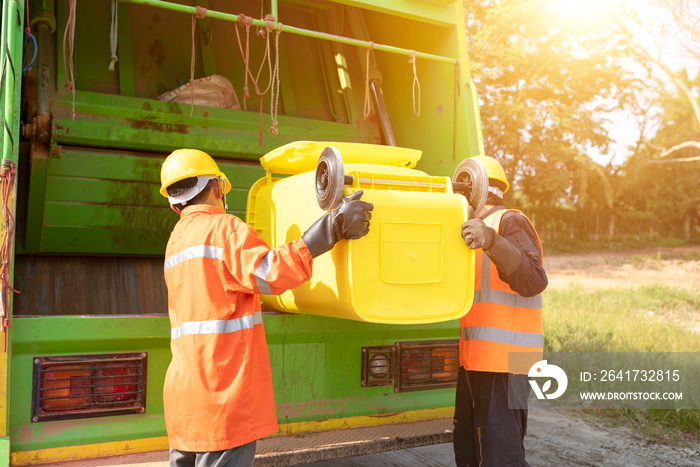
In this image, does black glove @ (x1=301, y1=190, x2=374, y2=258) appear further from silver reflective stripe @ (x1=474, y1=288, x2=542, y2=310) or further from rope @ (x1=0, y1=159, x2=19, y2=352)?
rope @ (x1=0, y1=159, x2=19, y2=352)

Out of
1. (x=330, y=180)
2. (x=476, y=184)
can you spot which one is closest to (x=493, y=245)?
(x=476, y=184)

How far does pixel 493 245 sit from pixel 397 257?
0.36 meters

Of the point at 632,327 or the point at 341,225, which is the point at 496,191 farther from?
the point at 632,327

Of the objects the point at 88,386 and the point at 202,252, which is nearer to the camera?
the point at 202,252

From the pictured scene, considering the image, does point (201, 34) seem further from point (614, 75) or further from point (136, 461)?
point (614, 75)

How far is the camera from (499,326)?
93.0 inches

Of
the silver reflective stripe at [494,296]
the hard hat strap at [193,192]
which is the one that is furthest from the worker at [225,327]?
the silver reflective stripe at [494,296]

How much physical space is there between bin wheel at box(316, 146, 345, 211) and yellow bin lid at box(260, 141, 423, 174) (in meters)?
0.21

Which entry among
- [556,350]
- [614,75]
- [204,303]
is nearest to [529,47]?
[614,75]

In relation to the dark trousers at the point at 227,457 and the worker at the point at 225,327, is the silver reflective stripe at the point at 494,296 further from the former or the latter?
the dark trousers at the point at 227,457

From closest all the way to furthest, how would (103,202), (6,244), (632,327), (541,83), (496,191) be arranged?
(6,244) < (496,191) < (103,202) < (632,327) < (541,83)

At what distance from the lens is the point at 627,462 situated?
339cm

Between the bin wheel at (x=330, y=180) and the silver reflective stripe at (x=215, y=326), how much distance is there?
0.42 m

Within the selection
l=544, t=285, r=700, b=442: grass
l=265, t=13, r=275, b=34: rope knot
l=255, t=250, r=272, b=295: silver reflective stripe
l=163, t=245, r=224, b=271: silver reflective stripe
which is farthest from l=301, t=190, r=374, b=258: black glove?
l=544, t=285, r=700, b=442: grass
